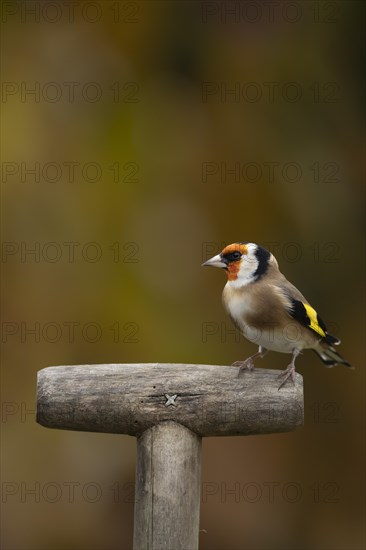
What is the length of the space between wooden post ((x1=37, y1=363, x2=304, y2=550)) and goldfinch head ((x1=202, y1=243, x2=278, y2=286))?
23.6 inches

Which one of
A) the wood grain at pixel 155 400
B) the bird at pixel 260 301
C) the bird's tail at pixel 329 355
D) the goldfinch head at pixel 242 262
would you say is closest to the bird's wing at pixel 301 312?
A: the bird at pixel 260 301

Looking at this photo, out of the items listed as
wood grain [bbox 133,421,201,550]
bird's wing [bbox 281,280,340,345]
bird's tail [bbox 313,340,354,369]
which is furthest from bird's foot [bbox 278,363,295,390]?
bird's tail [bbox 313,340,354,369]

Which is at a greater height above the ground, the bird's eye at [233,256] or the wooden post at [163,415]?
the bird's eye at [233,256]

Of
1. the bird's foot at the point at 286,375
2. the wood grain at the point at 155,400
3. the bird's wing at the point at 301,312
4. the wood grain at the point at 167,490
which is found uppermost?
the bird's wing at the point at 301,312

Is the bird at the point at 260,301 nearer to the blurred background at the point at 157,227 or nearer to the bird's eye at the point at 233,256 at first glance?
the bird's eye at the point at 233,256

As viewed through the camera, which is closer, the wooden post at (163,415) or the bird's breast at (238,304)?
the wooden post at (163,415)

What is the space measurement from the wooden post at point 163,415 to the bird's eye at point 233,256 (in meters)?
0.62

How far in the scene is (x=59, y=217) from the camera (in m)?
6.89

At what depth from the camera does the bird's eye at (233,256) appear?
12.7 ft

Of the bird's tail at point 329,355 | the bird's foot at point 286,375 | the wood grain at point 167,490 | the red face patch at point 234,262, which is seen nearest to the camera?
the wood grain at point 167,490

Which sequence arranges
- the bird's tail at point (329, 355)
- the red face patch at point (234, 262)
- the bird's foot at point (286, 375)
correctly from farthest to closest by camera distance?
the bird's tail at point (329, 355)
the red face patch at point (234, 262)
the bird's foot at point (286, 375)

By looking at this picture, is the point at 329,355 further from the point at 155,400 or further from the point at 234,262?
the point at 155,400

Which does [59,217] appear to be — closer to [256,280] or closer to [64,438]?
A: [64,438]

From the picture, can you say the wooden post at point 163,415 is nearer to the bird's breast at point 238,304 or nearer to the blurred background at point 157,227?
the bird's breast at point 238,304
